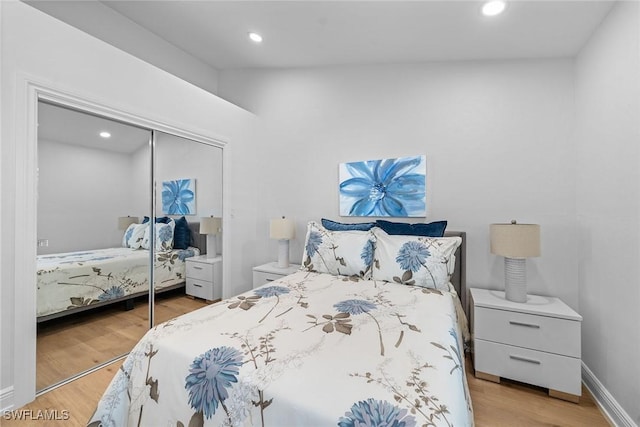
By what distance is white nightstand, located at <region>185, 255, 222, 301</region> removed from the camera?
2.71m

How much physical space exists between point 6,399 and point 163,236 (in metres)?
1.28

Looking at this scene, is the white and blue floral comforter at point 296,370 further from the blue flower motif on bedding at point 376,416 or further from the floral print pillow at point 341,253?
the floral print pillow at point 341,253

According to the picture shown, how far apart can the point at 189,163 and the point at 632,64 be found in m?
3.25

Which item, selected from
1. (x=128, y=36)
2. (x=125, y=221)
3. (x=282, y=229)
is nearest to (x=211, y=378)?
(x=125, y=221)

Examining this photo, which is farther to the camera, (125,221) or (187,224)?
(187,224)

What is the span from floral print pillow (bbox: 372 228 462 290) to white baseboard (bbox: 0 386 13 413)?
234 centimetres

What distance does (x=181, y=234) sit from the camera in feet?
8.43

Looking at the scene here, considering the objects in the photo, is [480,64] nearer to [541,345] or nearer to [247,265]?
[541,345]

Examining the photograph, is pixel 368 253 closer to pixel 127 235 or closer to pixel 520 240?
pixel 520 240

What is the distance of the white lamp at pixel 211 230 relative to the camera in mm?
2803

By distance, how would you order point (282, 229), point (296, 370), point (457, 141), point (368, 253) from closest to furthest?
1. point (296, 370)
2. point (368, 253)
3. point (457, 141)
4. point (282, 229)

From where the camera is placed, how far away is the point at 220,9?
2268 mm

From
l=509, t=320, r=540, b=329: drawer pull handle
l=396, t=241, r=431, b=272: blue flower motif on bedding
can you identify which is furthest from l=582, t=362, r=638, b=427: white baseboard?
l=396, t=241, r=431, b=272: blue flower motif on bedding

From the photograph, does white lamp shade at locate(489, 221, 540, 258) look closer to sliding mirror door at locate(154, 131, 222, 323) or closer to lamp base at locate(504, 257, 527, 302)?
lamp base at locate(504, 257, 527, 302)
